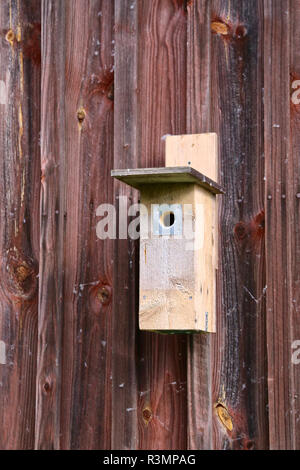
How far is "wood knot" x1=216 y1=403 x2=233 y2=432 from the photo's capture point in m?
2.88

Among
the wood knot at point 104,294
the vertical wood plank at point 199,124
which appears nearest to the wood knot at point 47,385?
the wood knot at point 104,294

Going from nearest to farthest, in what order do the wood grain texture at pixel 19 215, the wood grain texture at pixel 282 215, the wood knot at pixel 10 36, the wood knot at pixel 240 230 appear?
the wood grain texture at pixel 282 215, the wood knot at pixel 240 230, the wood grain texture at pixel 19 215, the wood knot at pixel 10 36

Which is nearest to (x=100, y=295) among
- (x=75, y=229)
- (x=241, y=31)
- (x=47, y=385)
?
(x=75, y=229)

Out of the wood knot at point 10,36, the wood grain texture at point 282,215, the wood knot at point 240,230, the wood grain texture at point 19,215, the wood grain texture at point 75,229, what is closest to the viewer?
the wood grain texture at point 282,215

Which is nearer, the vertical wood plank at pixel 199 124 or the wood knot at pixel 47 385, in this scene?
the vertical wood plank at pixel 199 124

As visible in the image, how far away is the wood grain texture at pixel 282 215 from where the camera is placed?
2.79 meters

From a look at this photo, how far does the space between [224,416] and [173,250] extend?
668 mm

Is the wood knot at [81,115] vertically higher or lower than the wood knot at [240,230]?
higher

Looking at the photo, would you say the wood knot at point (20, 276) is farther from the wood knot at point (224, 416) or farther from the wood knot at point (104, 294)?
the wood knot at point (224, 416)

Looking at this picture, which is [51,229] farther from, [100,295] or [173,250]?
[173,250]

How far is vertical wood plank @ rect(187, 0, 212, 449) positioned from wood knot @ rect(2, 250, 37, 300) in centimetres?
70

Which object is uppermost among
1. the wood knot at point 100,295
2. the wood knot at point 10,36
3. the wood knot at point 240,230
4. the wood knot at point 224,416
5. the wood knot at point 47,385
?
the wood knot at point 10,36

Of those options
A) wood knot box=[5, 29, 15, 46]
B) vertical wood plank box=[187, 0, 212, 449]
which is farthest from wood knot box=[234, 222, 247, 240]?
wood knot box=[5, 29, 15, 46]

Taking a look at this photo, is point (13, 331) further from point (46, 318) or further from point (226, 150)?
point (226, 150)
